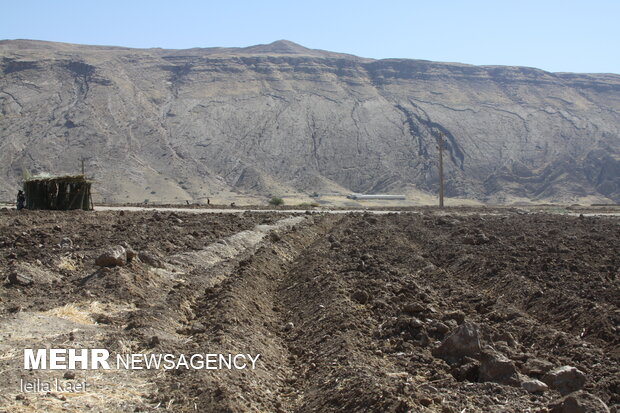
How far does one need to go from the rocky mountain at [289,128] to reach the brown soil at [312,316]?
1972 inches

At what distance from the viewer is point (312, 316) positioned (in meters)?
10.9

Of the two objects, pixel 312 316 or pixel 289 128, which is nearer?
pixel 312 316

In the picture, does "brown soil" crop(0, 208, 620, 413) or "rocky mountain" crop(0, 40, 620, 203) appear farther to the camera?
"rocky mountain" crop(0, 40, 620, 203)

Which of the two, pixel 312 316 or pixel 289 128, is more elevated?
pixel 312 316

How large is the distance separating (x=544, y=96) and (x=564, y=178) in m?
30.8

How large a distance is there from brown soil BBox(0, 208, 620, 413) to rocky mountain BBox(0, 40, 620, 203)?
5008cm

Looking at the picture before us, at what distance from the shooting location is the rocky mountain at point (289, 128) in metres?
75.7

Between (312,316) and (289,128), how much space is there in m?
80.4

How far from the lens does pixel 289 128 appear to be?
90375 millimetres

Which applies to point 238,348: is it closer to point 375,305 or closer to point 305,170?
point 375,305

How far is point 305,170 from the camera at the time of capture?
3287 inches

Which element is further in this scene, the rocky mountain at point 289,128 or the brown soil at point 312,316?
the rocky mountain at point 289,128

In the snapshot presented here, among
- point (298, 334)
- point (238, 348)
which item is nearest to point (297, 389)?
point (238, 348)

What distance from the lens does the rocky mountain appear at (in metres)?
75.7
